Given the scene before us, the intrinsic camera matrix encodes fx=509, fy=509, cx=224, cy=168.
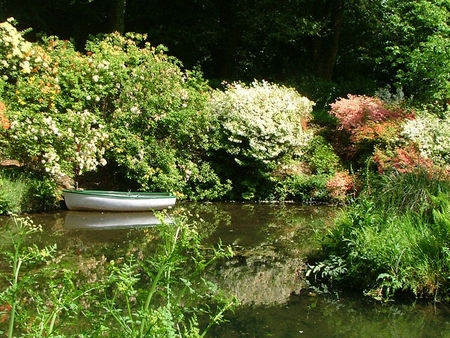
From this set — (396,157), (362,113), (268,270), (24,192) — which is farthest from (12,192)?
(362,113)

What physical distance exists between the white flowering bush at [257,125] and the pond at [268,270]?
1579 millimetres

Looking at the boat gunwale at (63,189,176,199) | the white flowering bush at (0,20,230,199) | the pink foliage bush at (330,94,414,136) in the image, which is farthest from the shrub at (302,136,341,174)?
the boat gunwale at (63,189,176,199)

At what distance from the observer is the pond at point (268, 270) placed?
5.35 m

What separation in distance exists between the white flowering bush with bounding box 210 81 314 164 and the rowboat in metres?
2.65

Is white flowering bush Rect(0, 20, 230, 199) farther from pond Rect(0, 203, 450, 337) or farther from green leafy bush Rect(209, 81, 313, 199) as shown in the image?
pond Rect(0, 203, 450, 337)

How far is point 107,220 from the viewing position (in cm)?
974

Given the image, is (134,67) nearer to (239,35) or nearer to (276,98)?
(276,98)

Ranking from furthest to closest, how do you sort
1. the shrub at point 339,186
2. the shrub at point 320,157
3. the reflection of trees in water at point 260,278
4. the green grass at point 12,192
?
the shrub at point 320,157 → the shrub at point 339,186 → the green grass at point 12,192 → the reflection of trees in water at point 260,278

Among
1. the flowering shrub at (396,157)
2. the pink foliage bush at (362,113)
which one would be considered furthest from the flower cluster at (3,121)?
the pink foliage bush at (362,113)

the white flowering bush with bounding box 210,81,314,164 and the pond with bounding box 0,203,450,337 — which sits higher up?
the white flowering bush with bounding box 210,81,314,164

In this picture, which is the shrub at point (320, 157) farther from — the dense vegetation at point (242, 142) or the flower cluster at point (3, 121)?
the flower cluster at point (3, 121)

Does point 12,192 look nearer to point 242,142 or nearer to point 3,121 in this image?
point 3,121

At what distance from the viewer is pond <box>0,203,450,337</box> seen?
5352 mm

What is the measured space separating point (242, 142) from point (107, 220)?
4.30 meters
